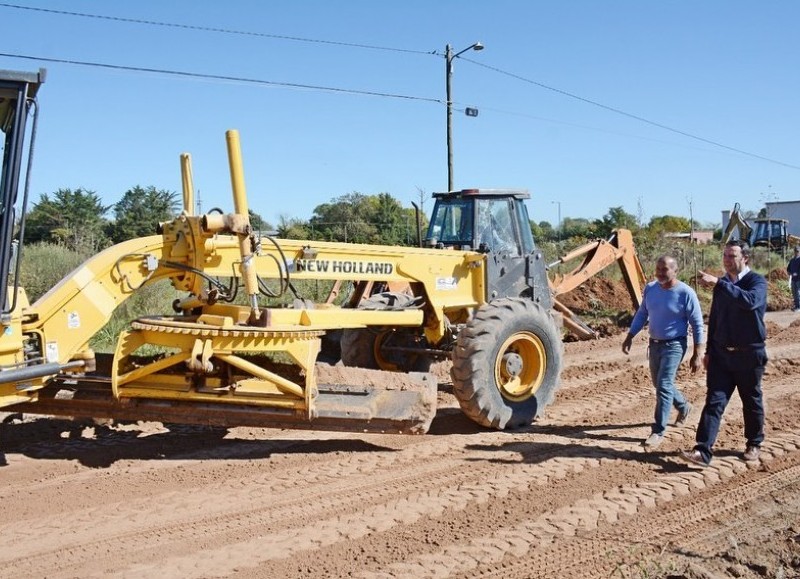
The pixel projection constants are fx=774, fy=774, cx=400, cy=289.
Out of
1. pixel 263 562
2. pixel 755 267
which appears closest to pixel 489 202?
pixel 263 562

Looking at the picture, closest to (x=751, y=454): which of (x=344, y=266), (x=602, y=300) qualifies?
(x=344, y=266)

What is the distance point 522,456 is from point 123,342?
131 inches

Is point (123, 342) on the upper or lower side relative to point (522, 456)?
upper

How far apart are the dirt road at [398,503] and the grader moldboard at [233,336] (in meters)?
0.45

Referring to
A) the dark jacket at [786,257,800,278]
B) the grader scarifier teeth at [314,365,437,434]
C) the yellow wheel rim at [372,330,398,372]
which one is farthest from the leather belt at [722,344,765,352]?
the dark jacket at [786,257,800,278]

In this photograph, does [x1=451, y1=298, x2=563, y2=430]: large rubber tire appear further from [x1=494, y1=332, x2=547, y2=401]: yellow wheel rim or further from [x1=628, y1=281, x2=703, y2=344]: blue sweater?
[x1=628, y1=281, x2=703, y2=344]: blue sweater

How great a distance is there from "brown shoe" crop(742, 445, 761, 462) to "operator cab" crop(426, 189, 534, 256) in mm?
3507

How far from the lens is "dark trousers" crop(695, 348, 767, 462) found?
6.06m

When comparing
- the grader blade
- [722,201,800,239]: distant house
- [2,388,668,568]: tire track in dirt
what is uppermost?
[722,201,800,239]: distant house

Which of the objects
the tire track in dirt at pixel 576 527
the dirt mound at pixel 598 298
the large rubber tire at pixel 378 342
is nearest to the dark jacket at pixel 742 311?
the tire track in dirt at pixel 576 527

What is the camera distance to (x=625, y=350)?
7.11 metres

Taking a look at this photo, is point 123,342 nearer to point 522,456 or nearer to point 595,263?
point 522,456

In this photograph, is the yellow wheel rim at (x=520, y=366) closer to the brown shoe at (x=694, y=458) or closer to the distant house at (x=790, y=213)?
the brown shoe at (x=694, y=458)

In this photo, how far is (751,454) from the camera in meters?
6.21
